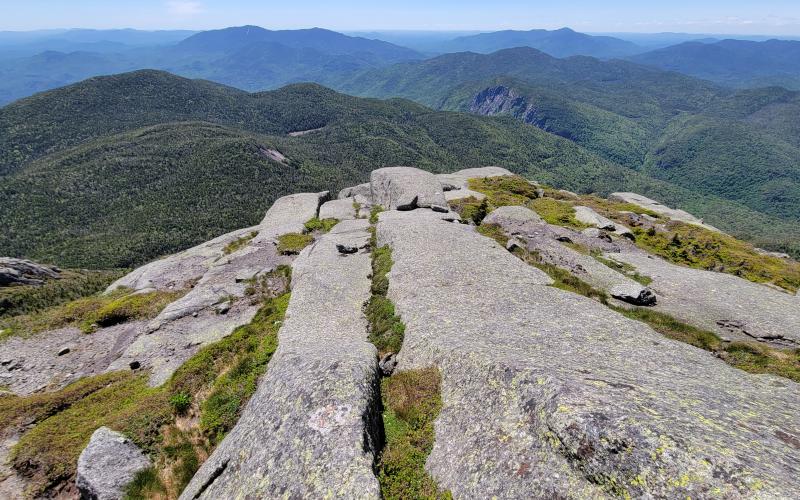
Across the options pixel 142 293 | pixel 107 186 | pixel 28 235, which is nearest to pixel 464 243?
pixel 142 293

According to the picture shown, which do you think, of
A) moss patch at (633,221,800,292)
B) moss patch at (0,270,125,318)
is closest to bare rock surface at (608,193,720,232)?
moss patch at (633,221,800,292)

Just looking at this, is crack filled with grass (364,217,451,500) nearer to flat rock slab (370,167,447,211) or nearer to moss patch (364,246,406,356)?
moss patch (364,246,406,356)

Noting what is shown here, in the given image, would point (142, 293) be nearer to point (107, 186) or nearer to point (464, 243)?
point (464, 243)

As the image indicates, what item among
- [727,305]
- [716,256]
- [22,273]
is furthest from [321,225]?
[22,273]

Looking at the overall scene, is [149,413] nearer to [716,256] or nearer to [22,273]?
[716,256]

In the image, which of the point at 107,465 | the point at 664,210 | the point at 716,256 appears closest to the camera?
the point at 107,465

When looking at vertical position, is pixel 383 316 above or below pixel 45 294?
above

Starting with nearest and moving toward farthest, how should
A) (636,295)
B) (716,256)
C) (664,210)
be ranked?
(636,295), (716,256), (664,210)

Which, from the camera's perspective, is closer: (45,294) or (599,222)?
(599,222)
